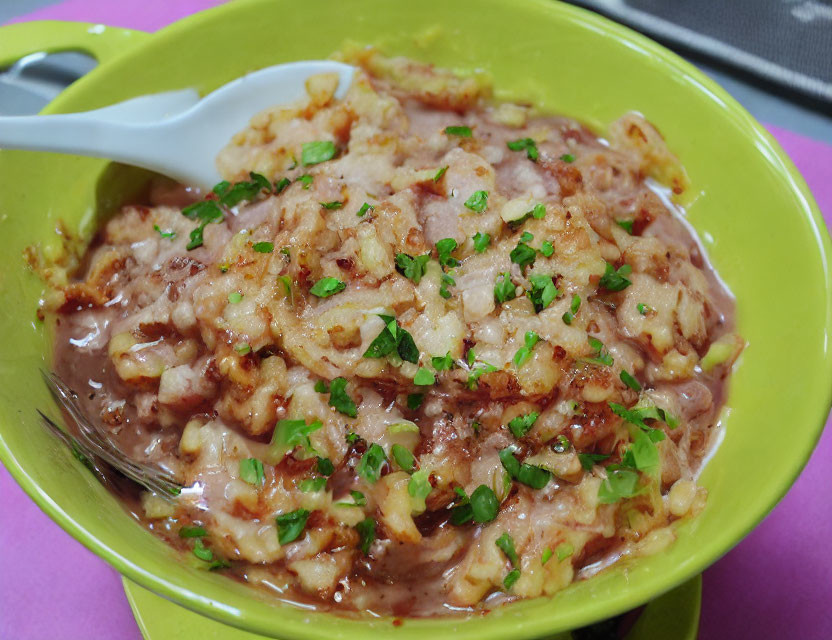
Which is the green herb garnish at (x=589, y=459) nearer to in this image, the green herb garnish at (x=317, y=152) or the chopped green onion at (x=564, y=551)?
the chopped green onion at (x=564, y=551)

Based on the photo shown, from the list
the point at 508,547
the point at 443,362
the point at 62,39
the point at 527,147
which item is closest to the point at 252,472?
the point at 443,362

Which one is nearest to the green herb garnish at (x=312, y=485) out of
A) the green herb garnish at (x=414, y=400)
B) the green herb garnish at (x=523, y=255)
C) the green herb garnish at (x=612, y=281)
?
the green herb garnish at (x=414, y=400)

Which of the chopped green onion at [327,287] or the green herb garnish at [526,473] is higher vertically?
the chopped green onion at [327,287]

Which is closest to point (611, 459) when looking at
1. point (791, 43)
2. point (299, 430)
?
point (299, 430)

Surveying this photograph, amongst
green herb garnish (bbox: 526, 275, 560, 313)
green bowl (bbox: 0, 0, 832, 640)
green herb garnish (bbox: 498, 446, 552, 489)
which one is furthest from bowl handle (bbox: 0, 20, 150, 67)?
green herb garnish (bbox: 498, 446, 552, 489)

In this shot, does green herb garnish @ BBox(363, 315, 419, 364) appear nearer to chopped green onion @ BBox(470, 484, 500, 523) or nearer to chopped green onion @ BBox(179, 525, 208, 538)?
chopped green onion @ BBox(470, 484, 500, 523)

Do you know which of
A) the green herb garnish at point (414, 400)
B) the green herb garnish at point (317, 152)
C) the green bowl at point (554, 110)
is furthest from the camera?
the green herb garnish at point (317, 152)

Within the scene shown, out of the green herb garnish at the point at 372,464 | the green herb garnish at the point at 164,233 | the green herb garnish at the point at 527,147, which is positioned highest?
the green herb garnish at the point at 527,147
